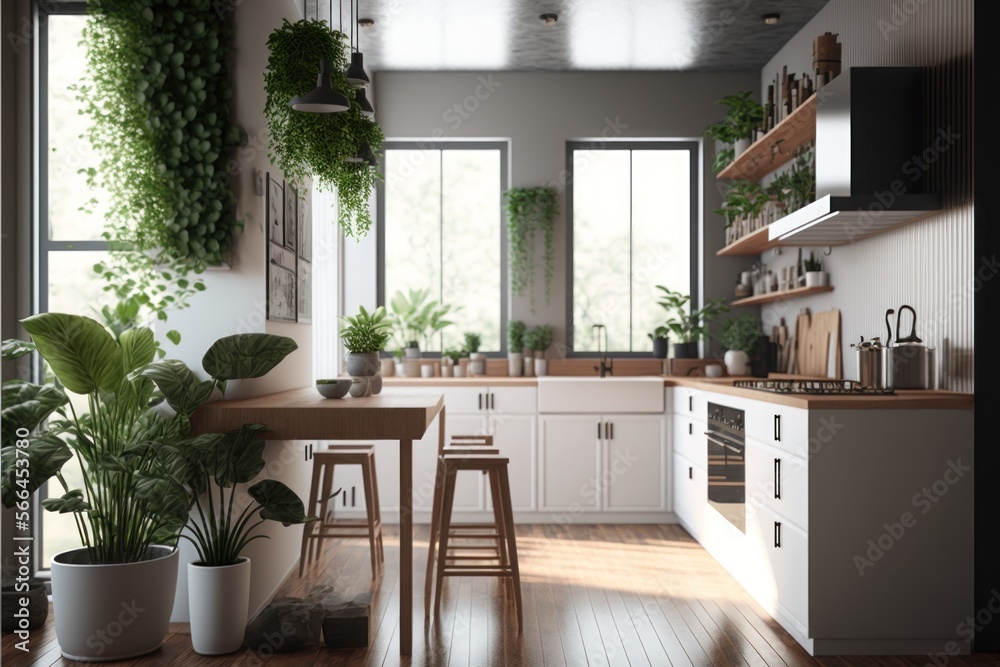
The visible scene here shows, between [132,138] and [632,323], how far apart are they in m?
3.98

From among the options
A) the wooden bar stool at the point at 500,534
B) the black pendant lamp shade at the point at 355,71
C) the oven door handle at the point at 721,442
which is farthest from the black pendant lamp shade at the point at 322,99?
the oven door handle at the point at 721,442

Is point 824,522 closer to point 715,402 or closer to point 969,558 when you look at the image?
point 969,558

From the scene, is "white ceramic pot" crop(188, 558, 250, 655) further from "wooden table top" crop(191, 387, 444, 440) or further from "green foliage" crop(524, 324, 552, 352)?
"green foliage" crop(524, 324, 552, 352)

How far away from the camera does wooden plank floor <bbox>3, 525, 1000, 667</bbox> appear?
3.12 m

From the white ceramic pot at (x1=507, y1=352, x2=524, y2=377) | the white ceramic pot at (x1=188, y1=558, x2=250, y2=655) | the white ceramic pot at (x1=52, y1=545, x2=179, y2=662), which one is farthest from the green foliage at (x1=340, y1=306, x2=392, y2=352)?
the white ceramic pot at (x1=507, y1=352, x2=524, y2=377)

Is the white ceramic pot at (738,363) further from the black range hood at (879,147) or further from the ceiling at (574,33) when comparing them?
the black range hood at (879,147)

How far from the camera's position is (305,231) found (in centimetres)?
452

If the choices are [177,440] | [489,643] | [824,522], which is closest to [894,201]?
[824,522]

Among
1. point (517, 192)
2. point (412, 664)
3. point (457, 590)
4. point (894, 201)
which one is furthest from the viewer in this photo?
point (517, 192)

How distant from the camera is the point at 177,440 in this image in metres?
3.11

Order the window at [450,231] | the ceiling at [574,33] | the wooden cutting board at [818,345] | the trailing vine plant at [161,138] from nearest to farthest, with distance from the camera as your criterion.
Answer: the trailing vine plant at [161,138] < the wooden cutting board at [818,345] < the ceiling at [574,33] < the window at [450,231]

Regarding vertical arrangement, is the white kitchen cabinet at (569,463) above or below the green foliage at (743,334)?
below

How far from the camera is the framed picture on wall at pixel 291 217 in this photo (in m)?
4.09

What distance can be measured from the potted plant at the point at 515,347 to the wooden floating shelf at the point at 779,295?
61.5 inches
